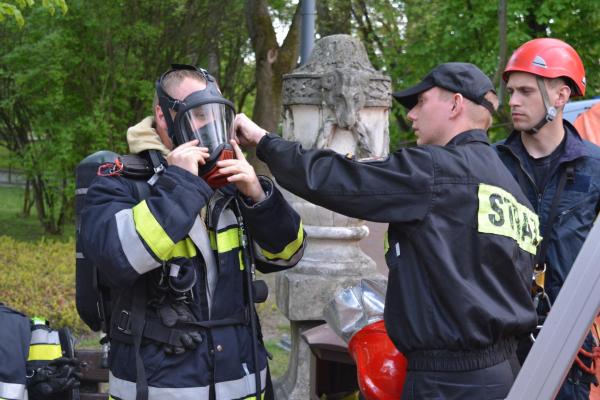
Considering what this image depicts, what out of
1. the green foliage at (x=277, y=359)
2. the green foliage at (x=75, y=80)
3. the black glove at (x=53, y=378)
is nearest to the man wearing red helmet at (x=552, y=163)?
the black glove at (x=53, y=378)

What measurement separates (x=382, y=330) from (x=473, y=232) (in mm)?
757

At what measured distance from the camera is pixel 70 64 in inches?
483

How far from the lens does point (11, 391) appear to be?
3084 mm

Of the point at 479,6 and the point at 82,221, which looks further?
the point at 479,6

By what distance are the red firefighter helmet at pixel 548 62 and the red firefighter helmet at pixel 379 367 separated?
1410 mm

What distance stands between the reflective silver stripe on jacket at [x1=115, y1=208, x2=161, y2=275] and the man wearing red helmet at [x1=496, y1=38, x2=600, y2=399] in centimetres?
175

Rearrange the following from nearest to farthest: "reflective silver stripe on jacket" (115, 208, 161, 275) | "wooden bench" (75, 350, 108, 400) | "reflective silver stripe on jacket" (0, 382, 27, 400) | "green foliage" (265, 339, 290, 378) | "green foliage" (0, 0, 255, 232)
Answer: "reflective silver stripe on jacket" (115, 208, 161, 275) → "reflective silver stripe on jacket" (0, 382, 27, 400) → "wooden bench" (75, 350, 108, 400) → "green foliage" (265, 339, 290, 378) → "green foliage" (0, 0, 255, 232)

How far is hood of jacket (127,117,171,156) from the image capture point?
9.46 feet

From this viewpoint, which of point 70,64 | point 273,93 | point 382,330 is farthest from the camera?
point 273,93

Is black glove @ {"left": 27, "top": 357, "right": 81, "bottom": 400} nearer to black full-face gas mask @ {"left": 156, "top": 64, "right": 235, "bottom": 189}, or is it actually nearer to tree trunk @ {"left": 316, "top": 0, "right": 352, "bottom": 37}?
black full-face gas mask @ {"left": 156, "top": 64, "right": 235, "bottom": 189}

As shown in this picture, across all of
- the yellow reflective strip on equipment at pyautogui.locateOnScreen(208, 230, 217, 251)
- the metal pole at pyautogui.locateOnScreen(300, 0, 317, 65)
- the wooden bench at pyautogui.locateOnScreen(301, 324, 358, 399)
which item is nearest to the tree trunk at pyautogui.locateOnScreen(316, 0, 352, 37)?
the metal pole at pyautogui.locateOnScreen(300, 0, 317, 65)

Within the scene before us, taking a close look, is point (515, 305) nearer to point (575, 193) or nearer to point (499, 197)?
point (499, 197)

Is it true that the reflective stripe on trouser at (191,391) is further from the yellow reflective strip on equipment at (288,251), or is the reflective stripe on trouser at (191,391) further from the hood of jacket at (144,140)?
the hood of jacket at (144,140)

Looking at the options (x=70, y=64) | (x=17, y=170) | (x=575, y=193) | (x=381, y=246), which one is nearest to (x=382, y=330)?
(x=575, y=193)
